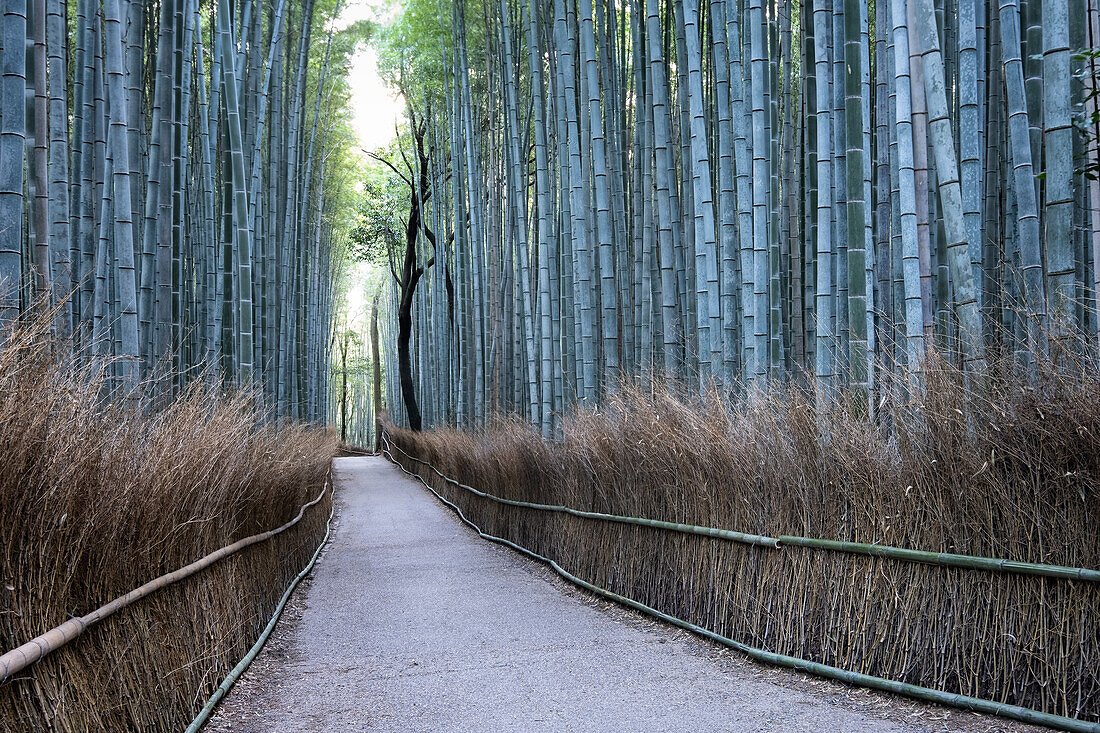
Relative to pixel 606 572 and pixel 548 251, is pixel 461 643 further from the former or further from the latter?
pixel 548 251

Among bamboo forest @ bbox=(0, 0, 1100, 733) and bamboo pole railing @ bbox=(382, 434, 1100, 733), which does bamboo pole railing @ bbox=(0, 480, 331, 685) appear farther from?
bamboo pole railing @ bbox=(382, 434, 1100, 733)

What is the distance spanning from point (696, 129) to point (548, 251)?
2.28m

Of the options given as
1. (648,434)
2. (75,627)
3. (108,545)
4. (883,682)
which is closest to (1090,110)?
(648,434)

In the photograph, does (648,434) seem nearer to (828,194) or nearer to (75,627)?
(828,194)

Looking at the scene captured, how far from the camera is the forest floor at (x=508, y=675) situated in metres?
2.61

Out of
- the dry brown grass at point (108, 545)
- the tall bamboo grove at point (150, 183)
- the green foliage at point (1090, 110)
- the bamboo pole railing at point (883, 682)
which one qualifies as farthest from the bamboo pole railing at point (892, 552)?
the tall bamboo grove at point (150, 183)

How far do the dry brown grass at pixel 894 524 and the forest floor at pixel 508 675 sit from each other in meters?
0.15

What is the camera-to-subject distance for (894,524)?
2.83m

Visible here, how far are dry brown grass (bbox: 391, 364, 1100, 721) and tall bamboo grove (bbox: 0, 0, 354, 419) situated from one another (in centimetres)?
213

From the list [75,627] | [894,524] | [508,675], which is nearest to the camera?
[75,627]

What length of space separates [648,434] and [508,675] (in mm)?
1391

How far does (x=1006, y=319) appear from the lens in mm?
4125

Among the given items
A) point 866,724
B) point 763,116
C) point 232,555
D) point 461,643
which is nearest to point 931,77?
point 763,116

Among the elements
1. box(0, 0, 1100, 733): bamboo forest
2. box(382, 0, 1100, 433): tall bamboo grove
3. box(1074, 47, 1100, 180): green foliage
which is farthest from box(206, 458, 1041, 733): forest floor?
box(1074, 47, 1100, 180): green foliage
